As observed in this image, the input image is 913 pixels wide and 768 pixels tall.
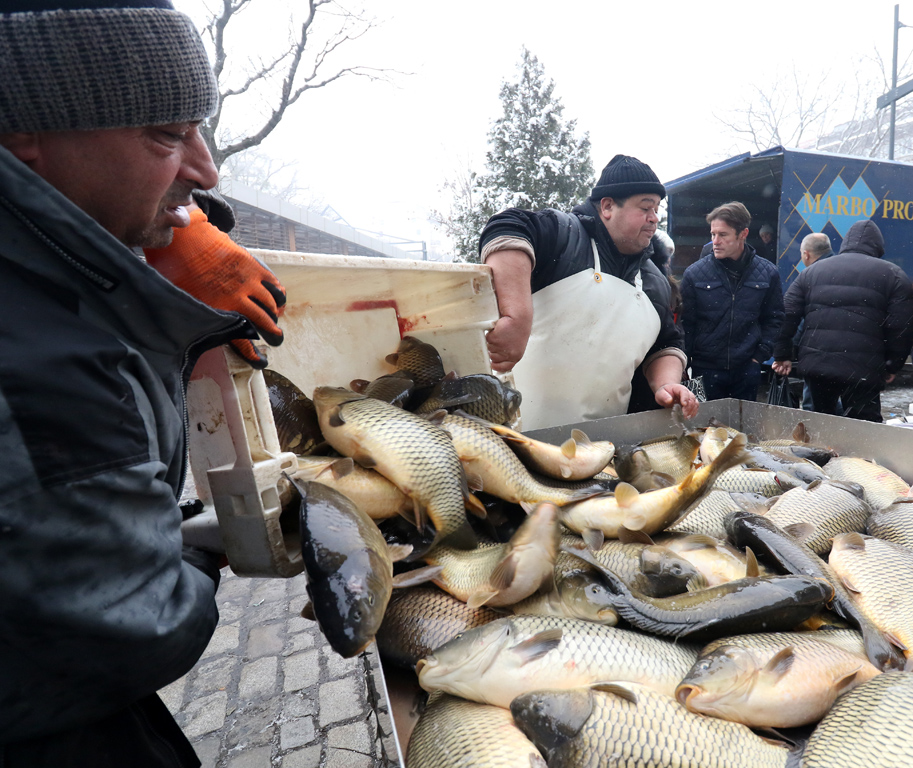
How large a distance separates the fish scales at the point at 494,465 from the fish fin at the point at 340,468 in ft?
1.23

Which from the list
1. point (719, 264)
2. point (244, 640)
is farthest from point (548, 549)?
point (719, 264)

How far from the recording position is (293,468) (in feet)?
4.87

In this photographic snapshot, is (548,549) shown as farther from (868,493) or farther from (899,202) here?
(899,202)

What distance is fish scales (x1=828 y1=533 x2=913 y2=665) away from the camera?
144 centimetres

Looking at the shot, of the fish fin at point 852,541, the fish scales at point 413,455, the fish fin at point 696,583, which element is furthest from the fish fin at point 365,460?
the fish fin at point 852,541

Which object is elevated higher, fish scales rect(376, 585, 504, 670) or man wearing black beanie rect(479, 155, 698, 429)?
man wearing black beanie rect(479, 155, 698, 429)

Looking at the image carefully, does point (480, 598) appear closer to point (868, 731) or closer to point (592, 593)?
point (592, 593)

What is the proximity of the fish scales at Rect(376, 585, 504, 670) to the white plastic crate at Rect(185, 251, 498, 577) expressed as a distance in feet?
0.93

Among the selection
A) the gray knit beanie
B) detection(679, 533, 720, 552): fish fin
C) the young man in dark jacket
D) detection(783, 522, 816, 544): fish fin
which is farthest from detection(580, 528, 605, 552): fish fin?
the young man in dark jacket

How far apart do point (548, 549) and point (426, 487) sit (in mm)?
376

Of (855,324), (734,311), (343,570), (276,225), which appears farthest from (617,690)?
(276,225)

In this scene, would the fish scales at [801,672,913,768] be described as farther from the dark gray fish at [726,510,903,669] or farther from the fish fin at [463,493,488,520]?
the fish fin at [463,493,488,520]

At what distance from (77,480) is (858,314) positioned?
5.96m

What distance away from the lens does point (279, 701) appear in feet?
8.80
